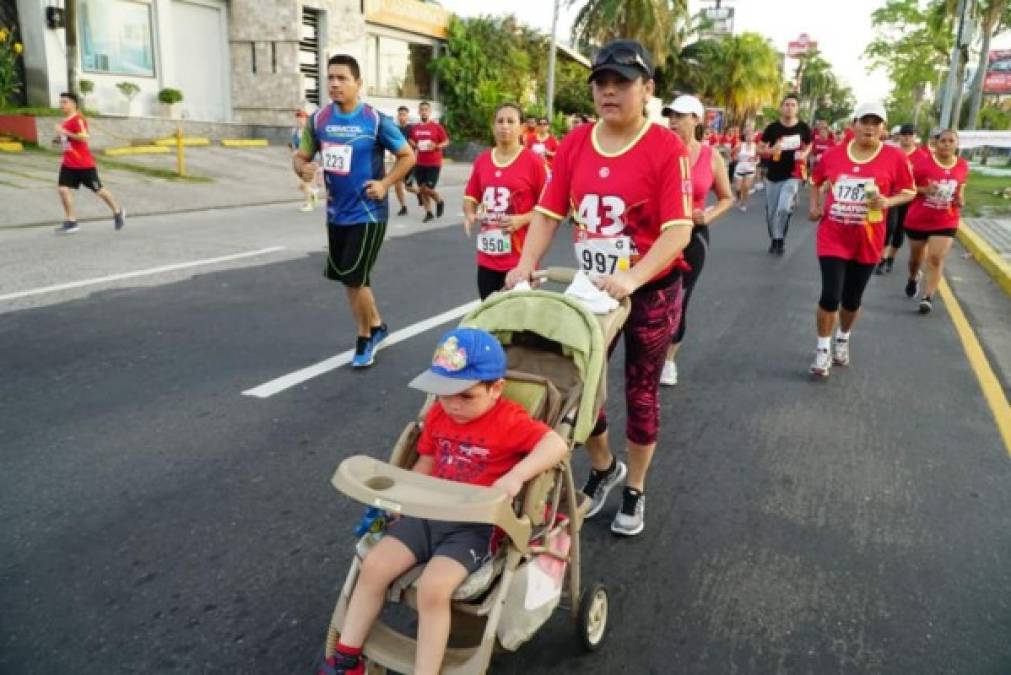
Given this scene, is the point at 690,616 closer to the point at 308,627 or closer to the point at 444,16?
the point at 308,627

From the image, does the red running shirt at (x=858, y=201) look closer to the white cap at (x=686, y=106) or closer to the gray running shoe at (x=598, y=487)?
the white cap at (x=686, y=106)

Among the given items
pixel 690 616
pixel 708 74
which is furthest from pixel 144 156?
pixel 708 74

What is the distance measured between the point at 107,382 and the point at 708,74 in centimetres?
5249

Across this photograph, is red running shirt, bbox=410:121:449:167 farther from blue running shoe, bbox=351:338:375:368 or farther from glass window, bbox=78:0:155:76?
glass window, bbox=78:0:155:76

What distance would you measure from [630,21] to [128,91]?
25.5 meters

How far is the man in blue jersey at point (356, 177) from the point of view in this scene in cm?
567

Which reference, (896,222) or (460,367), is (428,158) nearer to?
(896,222)

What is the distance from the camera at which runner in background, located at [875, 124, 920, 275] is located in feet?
34.3

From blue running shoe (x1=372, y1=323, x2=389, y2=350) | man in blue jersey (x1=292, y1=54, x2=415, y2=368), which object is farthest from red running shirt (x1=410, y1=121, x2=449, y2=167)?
blue running shoe (x1=372, y1=323, x2=389, y2=350)

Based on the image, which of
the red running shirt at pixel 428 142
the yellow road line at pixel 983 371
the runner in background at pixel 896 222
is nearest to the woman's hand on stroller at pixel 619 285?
the yellow road line at pixel 983 371

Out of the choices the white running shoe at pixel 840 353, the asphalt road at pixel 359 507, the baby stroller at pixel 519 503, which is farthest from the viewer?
the white running shoe at pixel 840 353

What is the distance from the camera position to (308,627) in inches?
111

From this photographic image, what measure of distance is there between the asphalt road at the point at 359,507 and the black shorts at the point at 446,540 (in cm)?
59

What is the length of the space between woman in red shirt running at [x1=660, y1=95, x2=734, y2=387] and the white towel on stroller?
243cm
